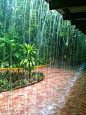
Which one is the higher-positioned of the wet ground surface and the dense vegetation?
the dense vegetation

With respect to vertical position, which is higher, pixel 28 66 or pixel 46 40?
pixel 46 40

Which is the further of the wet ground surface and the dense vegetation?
the dense vegetation

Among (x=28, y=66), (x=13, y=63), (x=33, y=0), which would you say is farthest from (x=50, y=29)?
(x=28, y=66)

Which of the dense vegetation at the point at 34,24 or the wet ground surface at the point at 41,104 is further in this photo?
the dense vegetation at the point at 34,24

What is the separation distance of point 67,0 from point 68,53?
53.6 feet

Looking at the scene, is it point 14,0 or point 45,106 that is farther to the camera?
point 14,0

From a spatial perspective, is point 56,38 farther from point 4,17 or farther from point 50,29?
point 4,17

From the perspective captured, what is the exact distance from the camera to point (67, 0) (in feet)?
10.6

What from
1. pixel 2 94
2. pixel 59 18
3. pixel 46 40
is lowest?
pixel 2 94

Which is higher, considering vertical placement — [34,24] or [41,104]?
[34,24]

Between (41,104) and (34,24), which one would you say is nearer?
(41,104)

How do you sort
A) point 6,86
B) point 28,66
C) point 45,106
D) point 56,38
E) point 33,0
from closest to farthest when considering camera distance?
point 45,106, point 6,86, point 28,66, point 33,0, point 56,38

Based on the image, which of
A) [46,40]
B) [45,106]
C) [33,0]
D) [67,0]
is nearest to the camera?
[67,0]

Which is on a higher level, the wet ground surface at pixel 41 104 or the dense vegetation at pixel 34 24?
the dense vegetation at pixel 34 24
